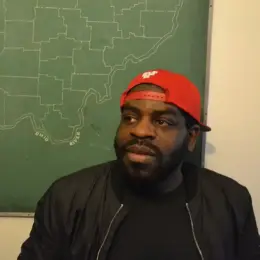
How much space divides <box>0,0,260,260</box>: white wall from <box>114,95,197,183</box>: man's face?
343mm

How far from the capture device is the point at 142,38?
143 centimetres

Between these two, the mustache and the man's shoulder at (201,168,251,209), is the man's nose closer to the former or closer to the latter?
the mustache

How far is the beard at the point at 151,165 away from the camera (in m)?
1.14

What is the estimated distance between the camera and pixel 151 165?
1.14m

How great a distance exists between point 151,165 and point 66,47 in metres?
0.56

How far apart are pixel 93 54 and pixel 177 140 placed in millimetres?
471

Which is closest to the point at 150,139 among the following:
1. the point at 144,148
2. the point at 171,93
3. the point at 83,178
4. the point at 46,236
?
the point at 144,148

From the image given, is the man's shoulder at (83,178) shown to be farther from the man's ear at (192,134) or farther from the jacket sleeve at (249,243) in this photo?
the jacket sleeve at (249,243)

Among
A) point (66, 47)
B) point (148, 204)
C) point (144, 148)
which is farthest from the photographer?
point (66, 47)

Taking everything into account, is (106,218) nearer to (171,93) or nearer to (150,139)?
(150,139)

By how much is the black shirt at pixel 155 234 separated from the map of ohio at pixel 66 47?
450 mm

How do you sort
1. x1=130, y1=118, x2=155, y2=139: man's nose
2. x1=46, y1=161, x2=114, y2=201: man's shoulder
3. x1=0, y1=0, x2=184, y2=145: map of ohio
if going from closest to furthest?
x1=130, y1=118, x2=155, y2=139: man's nose → x1=46, y1=161, x2=114, y2=201: man's shoulder → x1=0, y1=0, x2=184, y2=145: map of ohio

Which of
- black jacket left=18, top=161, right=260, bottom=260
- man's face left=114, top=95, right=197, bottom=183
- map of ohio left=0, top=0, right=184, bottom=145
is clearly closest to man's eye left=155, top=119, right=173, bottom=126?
man's face left=114, top=95, right=197, bottom=183

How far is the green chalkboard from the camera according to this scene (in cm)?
142
